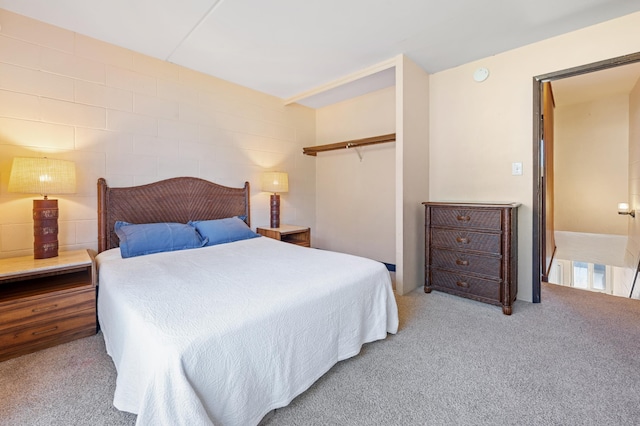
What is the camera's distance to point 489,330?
2.10 metres

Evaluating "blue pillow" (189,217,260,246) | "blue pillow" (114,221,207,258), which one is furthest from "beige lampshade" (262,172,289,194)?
"blue pillow" (114,221,207,258)

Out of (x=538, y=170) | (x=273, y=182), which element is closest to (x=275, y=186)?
(x=273, y=182)

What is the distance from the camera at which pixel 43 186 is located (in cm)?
201

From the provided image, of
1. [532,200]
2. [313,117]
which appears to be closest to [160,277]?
[532,200]

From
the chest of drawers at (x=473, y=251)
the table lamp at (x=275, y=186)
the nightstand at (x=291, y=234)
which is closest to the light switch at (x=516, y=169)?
the chest of drawers at (x=473, y=251)

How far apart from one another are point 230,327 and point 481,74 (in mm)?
3167

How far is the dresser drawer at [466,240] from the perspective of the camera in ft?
7.91

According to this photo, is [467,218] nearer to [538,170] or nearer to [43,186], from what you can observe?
[538,170]

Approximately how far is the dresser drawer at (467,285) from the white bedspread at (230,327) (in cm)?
100

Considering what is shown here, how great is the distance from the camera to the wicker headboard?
2.53m

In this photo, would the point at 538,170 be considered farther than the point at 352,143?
No

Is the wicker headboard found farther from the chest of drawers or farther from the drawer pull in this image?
the chest of drawers

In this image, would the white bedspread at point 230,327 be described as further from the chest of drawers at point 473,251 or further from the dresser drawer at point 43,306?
the chest of drawers at point 473,251

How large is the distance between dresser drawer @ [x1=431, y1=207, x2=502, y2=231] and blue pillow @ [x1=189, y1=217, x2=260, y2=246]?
6.35ft
